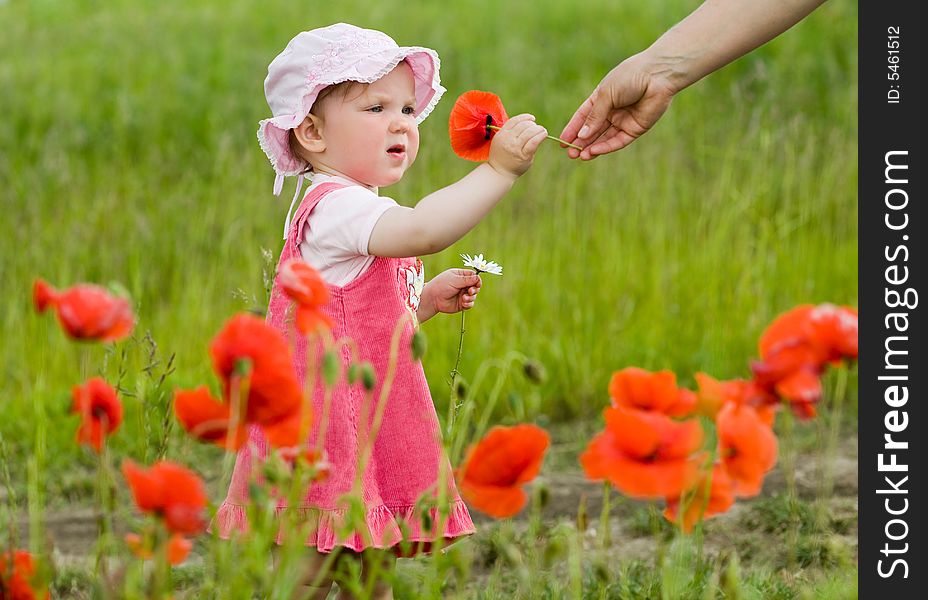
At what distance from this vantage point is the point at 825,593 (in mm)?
2010

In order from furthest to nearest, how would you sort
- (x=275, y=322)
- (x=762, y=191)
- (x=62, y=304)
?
(x=762, y=191) < (x=275, y=322) < (x=62, y=304)

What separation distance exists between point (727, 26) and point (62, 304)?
1722 millimetres

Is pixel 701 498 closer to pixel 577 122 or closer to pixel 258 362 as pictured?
pixel 258 362

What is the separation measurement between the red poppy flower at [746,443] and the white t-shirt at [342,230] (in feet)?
2.91

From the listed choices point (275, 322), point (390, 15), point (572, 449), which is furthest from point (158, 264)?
point (390, 15)

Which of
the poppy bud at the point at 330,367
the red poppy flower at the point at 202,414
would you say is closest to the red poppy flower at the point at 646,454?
the poppy bud at the point at 330,367

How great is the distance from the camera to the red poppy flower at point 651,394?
1.43 m

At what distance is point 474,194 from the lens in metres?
2.03

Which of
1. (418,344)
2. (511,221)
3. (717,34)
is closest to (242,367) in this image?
(418,344)

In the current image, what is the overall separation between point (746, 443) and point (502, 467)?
284 mm

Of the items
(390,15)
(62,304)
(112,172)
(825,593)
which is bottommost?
(825,593)

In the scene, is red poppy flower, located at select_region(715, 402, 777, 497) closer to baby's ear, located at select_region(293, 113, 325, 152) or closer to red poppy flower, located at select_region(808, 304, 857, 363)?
red poppy flower, located at select_region(808, 304, 857, 363)
